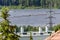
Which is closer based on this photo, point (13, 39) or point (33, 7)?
point (13, 39)

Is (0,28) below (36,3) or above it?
above

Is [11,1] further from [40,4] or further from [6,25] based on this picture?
[6,25]

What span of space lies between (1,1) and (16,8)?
3.43 metres

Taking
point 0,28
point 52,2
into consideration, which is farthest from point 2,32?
point 52,2

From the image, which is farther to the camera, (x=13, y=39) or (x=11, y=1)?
(x=11, y=1)

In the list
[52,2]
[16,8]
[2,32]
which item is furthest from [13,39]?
[16,8]

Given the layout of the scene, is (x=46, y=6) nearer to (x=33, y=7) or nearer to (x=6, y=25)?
(x=33, y=7)

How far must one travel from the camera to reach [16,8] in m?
44.2

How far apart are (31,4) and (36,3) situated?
721 millimetres

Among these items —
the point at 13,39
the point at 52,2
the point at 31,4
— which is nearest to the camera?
the point at 13,39

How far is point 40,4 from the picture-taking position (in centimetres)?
4319

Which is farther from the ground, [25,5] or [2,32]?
[2,32]

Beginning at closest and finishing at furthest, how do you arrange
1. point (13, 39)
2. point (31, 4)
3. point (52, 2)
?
point (13, 39)
point (52, 2)
point (31, 4)

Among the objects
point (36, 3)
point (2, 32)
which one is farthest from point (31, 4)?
point (2, 32)
